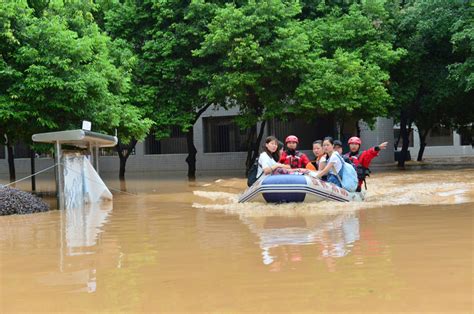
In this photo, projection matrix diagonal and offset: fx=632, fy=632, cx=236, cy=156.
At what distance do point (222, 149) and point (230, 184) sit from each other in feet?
51.3

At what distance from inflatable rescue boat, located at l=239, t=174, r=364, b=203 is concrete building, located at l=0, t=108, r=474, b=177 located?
21.5 m

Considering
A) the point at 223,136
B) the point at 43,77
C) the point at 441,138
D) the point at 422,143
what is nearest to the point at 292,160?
the point at 43,77

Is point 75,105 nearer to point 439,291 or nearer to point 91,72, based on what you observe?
point 91,72

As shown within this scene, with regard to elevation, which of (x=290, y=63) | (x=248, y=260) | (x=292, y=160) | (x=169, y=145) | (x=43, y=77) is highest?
(x=290, y=63)

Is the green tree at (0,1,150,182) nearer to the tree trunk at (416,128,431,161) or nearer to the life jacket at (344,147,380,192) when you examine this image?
the life jacket at (344,147,380,192)

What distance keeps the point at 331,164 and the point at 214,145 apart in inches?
984

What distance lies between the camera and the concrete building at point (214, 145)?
35.1 m

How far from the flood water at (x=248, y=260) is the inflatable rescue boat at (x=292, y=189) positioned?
0.24 metres

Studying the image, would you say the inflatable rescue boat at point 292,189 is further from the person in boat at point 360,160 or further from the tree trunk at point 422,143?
the tree trunk at point 422,143

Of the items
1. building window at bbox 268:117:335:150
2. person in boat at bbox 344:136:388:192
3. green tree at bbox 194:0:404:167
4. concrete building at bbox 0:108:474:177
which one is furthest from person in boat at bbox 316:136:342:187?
building window at bbox 268:117:335:150

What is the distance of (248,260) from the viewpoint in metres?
6.49

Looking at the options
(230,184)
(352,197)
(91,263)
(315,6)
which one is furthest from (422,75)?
(91,263)

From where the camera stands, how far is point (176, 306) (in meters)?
4.73

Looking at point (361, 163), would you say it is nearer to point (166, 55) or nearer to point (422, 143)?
point (166, 55)
